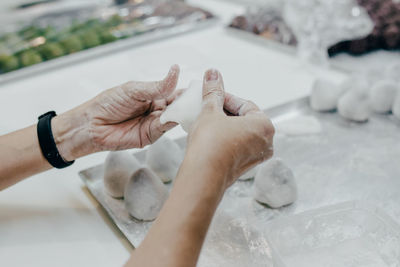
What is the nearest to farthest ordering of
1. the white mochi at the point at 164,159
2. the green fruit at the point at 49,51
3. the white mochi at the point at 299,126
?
the white mochi at the point at 164,159, the white mochi at the point at 299,126, the green fruit at the point at 49,51

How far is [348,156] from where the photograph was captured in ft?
3.20

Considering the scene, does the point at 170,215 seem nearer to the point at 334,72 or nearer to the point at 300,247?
the point at 300,247

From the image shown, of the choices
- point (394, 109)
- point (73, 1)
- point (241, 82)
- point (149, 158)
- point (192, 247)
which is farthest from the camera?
point (73, 1)

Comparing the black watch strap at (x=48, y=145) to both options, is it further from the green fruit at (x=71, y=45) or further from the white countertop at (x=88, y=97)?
the green fruit at (x=71, y=45)

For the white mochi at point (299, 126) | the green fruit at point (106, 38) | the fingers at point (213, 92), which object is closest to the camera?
the fingers at point (213, 92)

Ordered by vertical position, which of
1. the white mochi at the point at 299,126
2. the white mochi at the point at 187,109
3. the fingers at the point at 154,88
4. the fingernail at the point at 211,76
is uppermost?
the fingernail at the point at 211,76

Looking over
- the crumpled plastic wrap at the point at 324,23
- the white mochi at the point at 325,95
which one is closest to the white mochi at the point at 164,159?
the white mochi at the point at 325,95

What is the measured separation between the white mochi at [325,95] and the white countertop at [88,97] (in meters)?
0.15

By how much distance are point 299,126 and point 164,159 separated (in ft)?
1.33

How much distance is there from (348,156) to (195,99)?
1.47 ft

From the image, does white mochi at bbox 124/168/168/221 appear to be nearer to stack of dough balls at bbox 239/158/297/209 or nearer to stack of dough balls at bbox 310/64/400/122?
stack of dough balls at bbox 239/158/297/209

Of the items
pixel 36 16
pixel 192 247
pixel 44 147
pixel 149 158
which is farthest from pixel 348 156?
pixel 36 16

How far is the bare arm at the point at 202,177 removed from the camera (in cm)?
51

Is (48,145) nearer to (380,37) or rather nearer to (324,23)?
(324,23)
